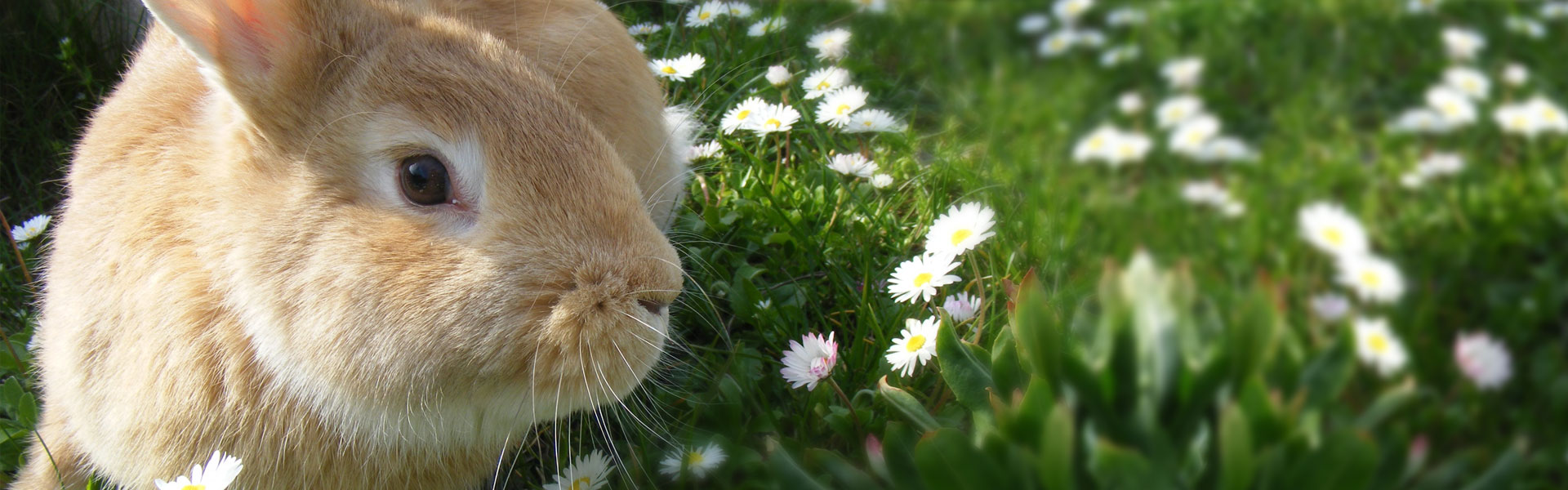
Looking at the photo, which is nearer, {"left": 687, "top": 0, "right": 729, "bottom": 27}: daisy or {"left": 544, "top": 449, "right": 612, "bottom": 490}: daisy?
{"left": 544, "top": 449, "right": 612, "bottom": 490}: daisy

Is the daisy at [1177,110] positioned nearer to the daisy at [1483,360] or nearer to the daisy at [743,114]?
the daisy at [1483,360]

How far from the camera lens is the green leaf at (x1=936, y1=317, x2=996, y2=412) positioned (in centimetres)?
163

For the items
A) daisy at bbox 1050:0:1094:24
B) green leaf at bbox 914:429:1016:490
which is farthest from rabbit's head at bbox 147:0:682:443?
daisy at bbox 1050:0:1094:24

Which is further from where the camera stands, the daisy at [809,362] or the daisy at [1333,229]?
the daisy at [809,362]

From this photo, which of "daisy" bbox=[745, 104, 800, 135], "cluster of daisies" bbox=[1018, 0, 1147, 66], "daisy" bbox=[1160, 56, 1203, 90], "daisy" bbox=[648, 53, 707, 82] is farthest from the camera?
"daisy" bbox=[648, 53, 707, 82]

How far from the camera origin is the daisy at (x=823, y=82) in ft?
9.66

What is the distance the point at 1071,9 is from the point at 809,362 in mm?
1567

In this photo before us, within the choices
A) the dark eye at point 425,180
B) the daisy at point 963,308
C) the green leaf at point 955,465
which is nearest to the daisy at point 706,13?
the daisy at point 963,308

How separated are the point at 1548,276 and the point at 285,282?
1735mm

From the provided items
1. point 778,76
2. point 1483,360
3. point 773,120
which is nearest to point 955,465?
point 1483,360

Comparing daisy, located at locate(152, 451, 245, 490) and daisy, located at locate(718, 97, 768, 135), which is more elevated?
daisy, located at locate(718, 97, 768, 135)

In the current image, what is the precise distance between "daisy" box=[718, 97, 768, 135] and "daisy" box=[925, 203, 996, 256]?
86 centimetres

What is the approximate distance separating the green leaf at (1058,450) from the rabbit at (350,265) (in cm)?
73

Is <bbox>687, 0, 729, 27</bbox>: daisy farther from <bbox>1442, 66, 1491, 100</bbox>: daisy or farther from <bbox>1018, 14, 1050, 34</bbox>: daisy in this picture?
<bbox>1442, 66, 1491, 100</bbox>: daisy
